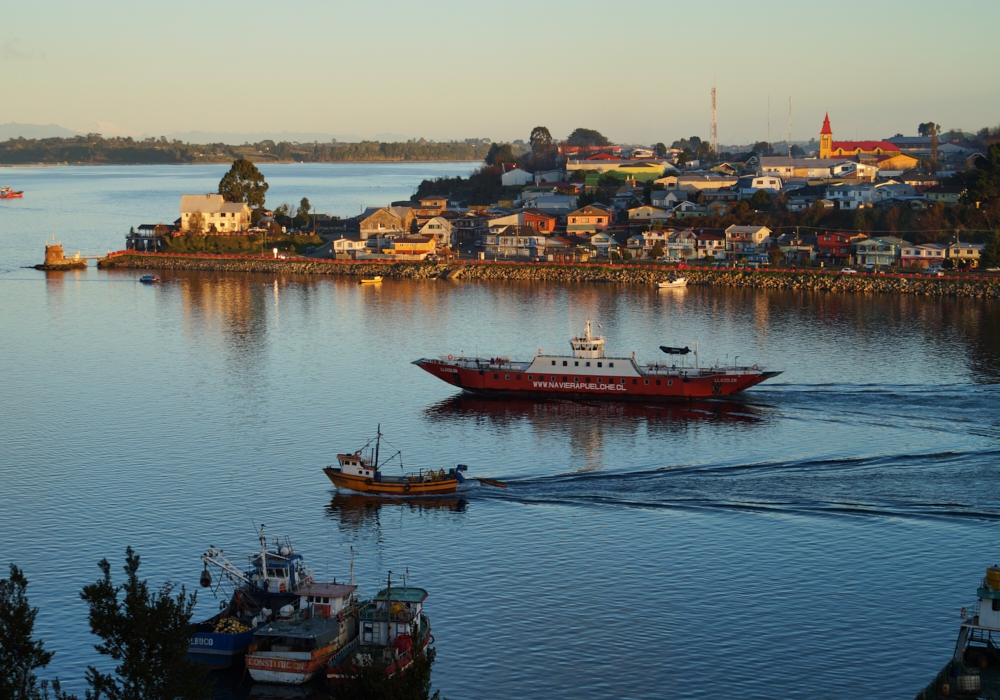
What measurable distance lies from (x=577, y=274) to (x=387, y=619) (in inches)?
1651

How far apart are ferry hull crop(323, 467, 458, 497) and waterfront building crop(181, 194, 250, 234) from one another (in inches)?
1883

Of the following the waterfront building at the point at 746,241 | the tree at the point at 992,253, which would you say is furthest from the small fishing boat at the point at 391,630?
the waterfront building at the point at 746,241

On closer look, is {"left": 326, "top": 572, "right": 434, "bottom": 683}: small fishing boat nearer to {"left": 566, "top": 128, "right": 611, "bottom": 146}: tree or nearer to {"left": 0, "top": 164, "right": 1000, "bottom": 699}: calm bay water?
{"left": 0, "top": 164, "right": 1000, "bottom": 699}: calm bay water

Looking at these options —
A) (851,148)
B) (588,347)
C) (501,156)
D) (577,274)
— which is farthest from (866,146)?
(588,347)

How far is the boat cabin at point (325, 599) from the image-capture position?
47.7 ft

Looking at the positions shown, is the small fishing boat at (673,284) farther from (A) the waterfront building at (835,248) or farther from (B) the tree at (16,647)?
(B) the tree at (16,647)

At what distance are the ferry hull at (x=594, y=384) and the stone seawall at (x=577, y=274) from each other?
21873 mm

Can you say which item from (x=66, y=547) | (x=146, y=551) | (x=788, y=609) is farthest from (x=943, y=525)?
(x=66, y=547)

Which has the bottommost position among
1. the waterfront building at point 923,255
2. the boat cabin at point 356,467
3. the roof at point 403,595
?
the roof at point 403,595

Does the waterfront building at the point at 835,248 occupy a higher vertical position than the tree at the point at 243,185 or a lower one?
lower

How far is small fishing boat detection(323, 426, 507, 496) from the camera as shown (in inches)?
820

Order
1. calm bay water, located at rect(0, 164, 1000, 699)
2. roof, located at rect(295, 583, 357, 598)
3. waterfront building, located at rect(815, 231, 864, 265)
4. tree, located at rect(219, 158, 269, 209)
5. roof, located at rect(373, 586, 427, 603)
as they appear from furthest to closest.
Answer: tree, located at rect(219, 158, 269, 209)
waterfront building, located at rect(815, 231, 864, 265)
calm bay water, located at rect(0, 164, 1000, 699)
roof, located at rect(295, 583, 357, 598)
roof, located at rect(373, 586, 427, 603)

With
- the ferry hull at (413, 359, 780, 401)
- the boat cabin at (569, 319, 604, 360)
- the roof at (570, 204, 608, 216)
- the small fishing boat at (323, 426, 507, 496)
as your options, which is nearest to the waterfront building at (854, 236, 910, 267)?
the roof at (570, 204, 608, 216)

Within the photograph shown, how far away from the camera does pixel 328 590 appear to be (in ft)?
48.4
